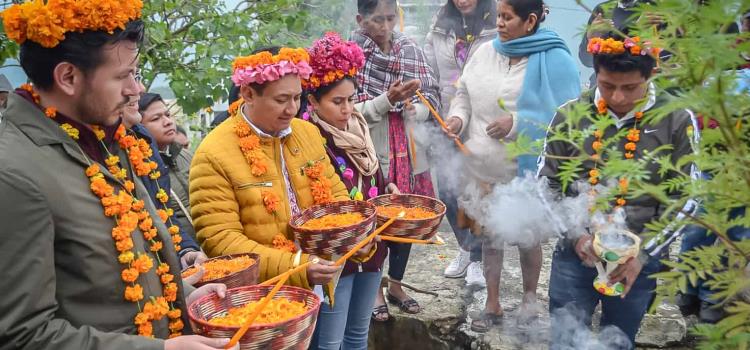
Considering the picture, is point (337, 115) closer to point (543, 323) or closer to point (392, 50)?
point (392, 50)

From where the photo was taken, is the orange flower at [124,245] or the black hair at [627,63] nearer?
the orange flower at [124,245]

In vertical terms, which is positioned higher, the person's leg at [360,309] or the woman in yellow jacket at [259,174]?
the woman in yellow jacket at [259,174]

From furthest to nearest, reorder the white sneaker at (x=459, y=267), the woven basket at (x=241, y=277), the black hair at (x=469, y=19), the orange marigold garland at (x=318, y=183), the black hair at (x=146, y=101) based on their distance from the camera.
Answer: the white sneaker at (x=459, y=267) < the black hair at (x=469, y=19) < the black hair at (x=146, y=101) < the orange marigold garland at (x=318, y=183) < the woven basket at (x=241, y=277)

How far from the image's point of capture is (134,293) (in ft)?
5.73

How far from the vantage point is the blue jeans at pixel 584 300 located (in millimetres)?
3113

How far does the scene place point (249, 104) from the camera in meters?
2.89

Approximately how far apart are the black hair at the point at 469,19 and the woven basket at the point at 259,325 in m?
3.43

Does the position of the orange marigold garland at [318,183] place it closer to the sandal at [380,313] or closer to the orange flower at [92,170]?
the orange flower at [92,170]

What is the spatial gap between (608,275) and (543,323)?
1390 millimetres

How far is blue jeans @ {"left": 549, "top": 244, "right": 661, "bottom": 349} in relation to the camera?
3.11m

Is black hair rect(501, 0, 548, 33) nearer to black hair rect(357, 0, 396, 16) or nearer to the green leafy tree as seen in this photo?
black hair rect(357, 0, 396, 16)

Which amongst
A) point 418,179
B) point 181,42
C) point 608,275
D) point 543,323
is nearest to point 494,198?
point 418,179

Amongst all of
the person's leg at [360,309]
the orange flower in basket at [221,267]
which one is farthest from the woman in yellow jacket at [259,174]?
the person's leg at [360,309]

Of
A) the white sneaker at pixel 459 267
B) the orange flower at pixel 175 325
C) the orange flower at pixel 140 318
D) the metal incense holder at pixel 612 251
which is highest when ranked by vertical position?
the orange flower at pixel 140 318
